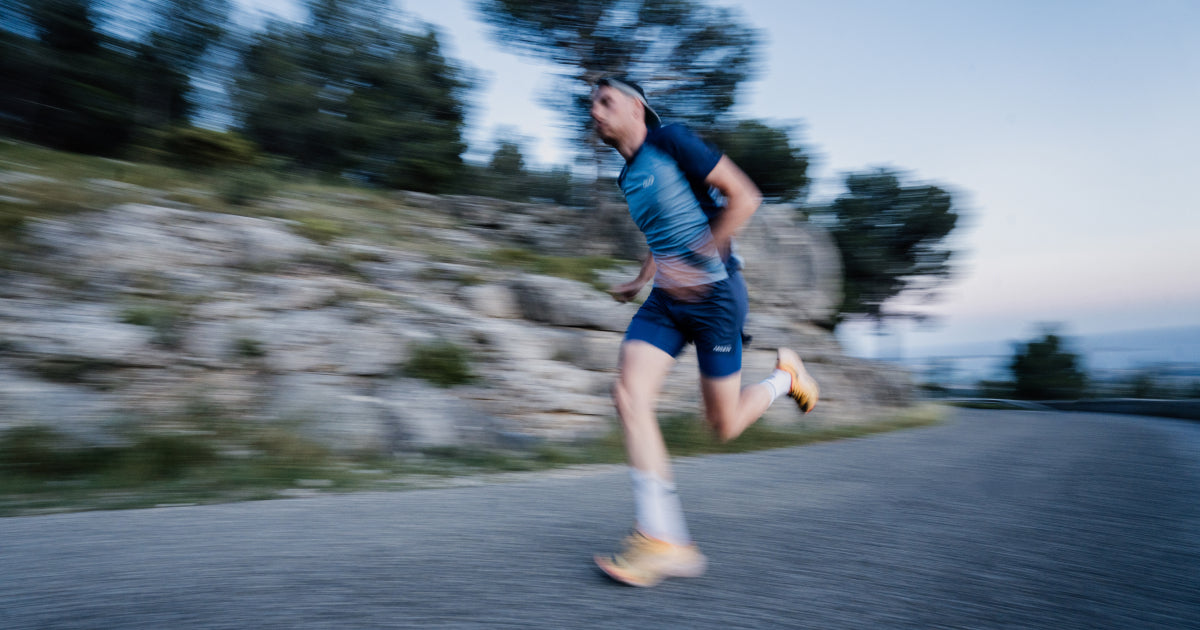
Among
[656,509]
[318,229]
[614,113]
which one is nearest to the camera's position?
[656,509]

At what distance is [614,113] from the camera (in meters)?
2.64

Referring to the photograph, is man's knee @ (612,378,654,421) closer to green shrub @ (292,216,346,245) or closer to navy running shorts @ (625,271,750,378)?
navy running shorts @ (625,271,750,378)

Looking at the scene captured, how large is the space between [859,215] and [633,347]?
2614 centimetres

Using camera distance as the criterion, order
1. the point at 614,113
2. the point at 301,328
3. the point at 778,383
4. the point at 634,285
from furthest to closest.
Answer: the point at 301,328, the point at 778,383, the point at 634,285, the point at 614,113

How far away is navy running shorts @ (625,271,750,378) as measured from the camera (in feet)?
9.03

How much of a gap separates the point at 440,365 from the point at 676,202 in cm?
433

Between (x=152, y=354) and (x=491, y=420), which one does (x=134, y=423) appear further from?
(x=491, y=420)

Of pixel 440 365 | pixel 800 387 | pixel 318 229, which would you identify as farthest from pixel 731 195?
pixel 318 229

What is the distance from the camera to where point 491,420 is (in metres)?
6.18

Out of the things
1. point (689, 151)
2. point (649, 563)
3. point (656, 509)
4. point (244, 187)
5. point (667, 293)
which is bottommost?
point (649, 563)

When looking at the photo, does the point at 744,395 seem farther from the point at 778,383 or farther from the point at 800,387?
the point at 800,387

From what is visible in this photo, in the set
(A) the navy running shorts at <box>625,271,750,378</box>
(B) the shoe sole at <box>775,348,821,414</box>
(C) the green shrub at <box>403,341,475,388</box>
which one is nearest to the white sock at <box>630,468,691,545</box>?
(A) the navy running shorts at <box>625,271,750,378</box>

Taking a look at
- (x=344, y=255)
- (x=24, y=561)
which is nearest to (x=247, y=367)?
(x=344, y=255)

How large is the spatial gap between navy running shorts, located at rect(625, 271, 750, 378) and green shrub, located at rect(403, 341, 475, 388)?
4.00m
